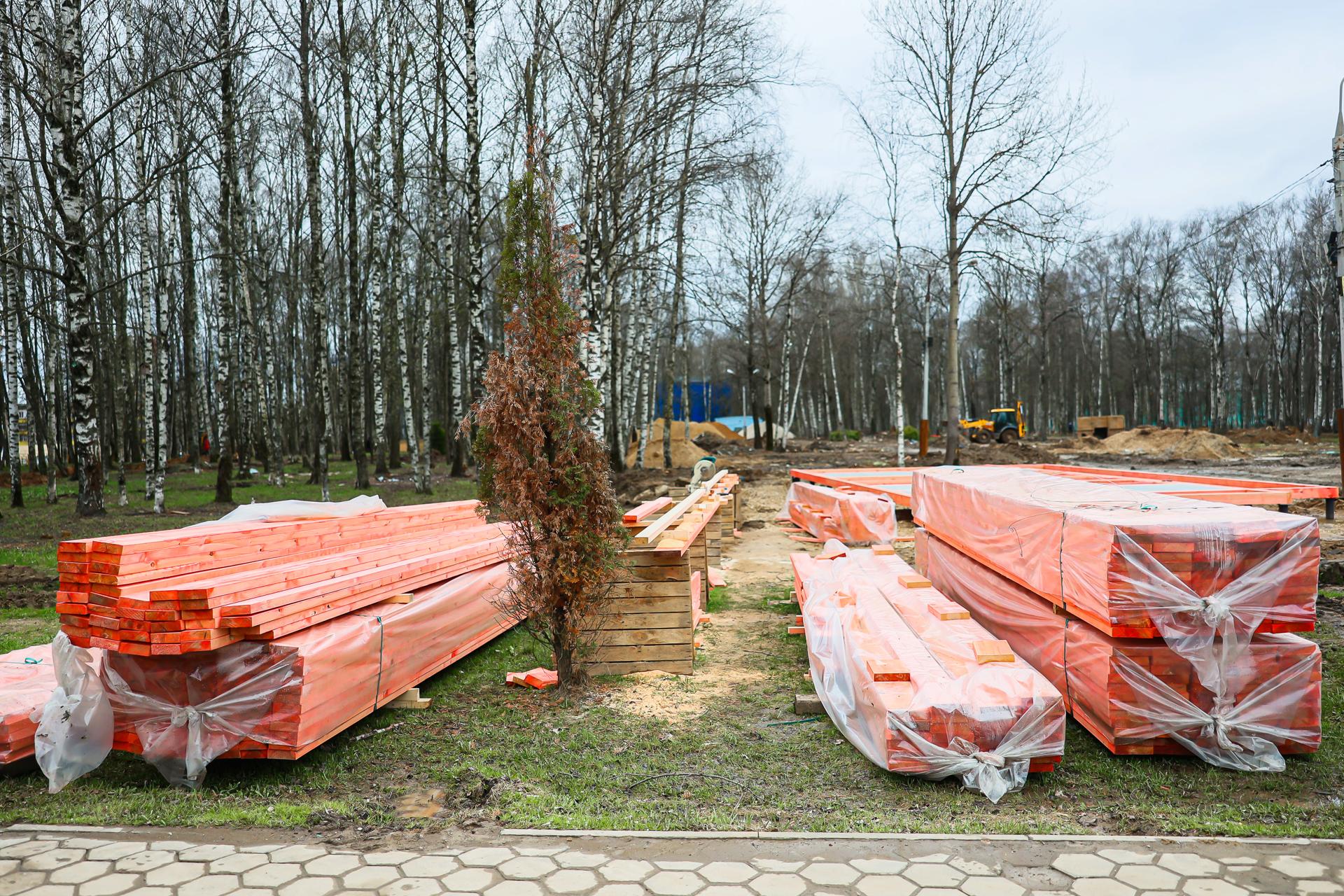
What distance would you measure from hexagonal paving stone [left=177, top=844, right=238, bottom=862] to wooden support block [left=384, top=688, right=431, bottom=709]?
193cm

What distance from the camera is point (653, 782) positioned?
13.8 ft

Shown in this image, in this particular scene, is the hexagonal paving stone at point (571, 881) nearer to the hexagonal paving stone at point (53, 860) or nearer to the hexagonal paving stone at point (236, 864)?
the hexagonal paving stone at point (236, 864)

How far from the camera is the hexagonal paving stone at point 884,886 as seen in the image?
9.80ft

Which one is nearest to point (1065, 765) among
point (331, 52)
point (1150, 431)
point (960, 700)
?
point (960, 700)

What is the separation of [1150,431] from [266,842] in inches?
1459

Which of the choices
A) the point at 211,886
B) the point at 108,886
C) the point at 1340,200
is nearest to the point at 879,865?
the point at 211,886

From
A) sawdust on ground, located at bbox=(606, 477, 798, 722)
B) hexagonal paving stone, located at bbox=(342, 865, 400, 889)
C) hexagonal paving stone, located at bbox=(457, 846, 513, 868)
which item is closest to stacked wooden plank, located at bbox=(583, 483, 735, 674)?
sawdust on ground, located at bbox=(606, 477, 798, 722)

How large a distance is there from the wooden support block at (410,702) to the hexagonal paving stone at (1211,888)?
444 centimetres

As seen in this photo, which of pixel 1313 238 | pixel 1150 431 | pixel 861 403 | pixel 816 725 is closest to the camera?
pixel 816 725

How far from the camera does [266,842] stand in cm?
351

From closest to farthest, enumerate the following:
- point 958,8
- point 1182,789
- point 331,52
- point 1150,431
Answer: point 1182,789 → point 331,52 → point 958,8 → point 1150,431

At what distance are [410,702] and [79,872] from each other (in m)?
2.28

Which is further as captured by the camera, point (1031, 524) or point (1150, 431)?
point (1150, 431)

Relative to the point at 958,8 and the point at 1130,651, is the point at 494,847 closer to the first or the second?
the point at 1130,651
